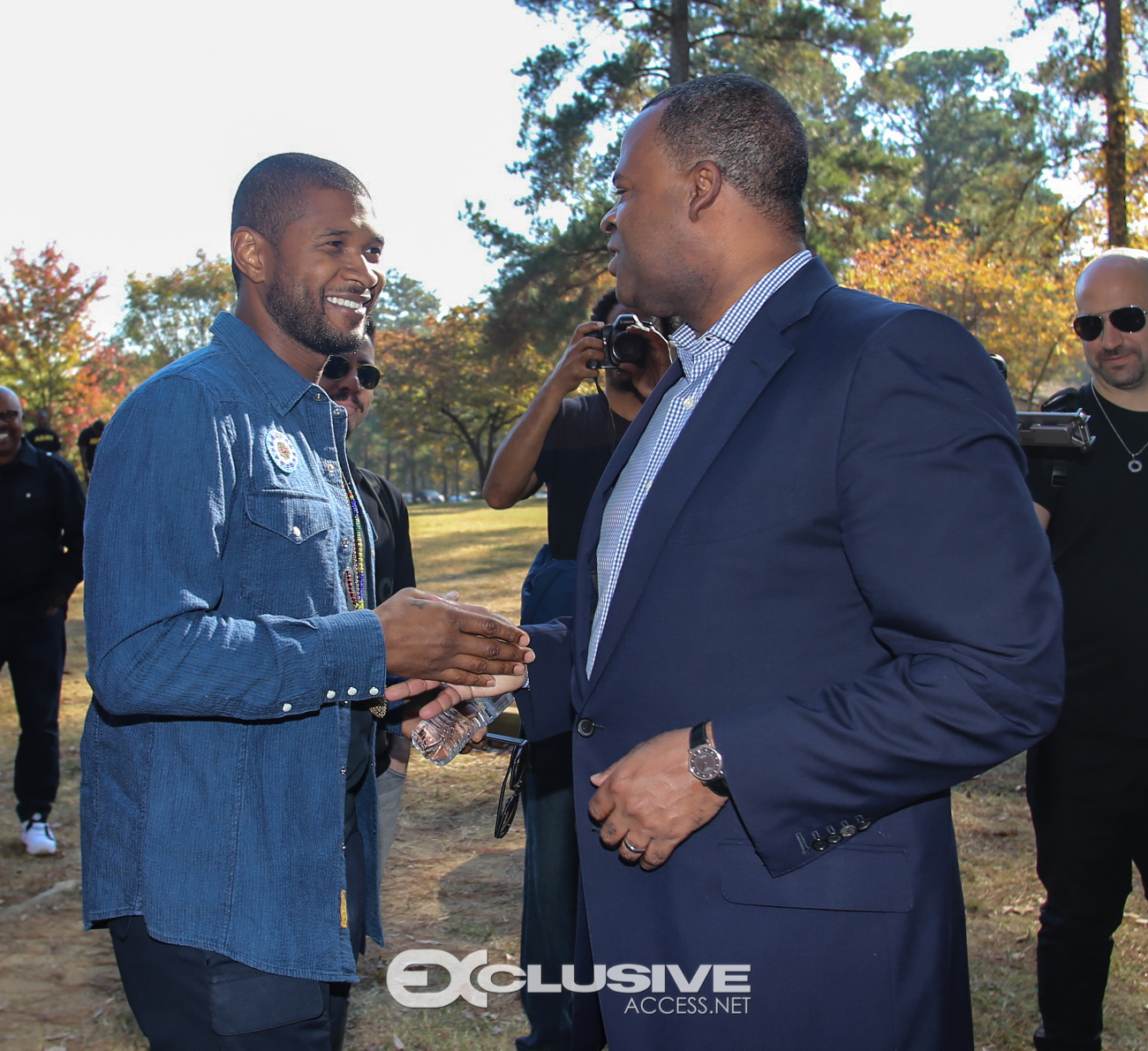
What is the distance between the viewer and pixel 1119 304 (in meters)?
3.70

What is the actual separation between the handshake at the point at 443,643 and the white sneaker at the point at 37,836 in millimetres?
4833

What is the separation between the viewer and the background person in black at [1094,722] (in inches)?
136

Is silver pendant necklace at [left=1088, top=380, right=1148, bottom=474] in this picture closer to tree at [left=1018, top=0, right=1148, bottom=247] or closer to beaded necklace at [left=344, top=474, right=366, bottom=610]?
beaded necklace at [left=344, top=474, right=366, bottom=610]

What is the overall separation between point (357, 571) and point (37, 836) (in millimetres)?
4907

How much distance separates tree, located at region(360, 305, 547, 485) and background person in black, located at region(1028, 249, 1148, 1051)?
36.8 meters

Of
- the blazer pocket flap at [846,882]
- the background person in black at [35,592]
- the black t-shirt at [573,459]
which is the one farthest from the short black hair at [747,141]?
the background person in black at [35,592]

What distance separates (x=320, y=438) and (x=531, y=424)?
171 centimetres

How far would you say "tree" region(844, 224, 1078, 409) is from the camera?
2611cm

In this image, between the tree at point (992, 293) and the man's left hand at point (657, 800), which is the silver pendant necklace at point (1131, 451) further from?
the tree at point (992, 293)

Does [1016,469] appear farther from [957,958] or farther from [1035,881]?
[1035,881]

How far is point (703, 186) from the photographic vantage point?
212 cm

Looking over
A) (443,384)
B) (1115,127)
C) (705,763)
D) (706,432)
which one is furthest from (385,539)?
(443,384)

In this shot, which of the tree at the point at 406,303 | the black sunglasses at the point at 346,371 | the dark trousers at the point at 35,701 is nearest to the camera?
the black sunglasses at the point at 346,371

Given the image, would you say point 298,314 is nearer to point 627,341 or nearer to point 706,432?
point 706,432
